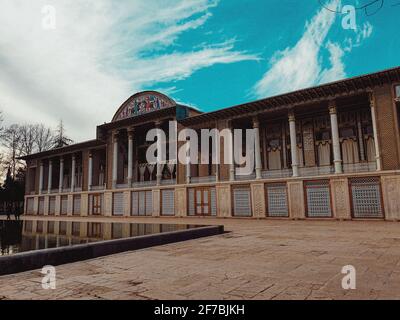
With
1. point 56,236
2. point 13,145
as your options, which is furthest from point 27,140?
point 56,236

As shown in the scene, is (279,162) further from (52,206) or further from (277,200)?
(52,206)

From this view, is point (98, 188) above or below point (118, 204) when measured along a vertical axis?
above

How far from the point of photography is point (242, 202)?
20.7m

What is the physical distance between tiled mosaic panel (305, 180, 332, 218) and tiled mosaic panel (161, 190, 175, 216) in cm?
1072

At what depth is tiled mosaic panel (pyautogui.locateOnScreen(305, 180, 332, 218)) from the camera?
693 inches

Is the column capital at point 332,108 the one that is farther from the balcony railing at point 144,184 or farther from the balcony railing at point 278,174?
the balcony railing at point 144,184

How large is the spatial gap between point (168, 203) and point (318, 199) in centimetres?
1180

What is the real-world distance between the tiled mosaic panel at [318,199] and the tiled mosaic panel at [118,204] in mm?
16589

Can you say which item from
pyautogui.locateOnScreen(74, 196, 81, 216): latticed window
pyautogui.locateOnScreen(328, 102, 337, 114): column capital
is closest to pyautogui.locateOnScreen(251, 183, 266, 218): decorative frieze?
pyautogui.locateOnScreen(328, 102, 337, 114): column capital

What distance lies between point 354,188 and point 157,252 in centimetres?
1434

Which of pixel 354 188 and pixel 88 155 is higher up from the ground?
pixel 88 155
